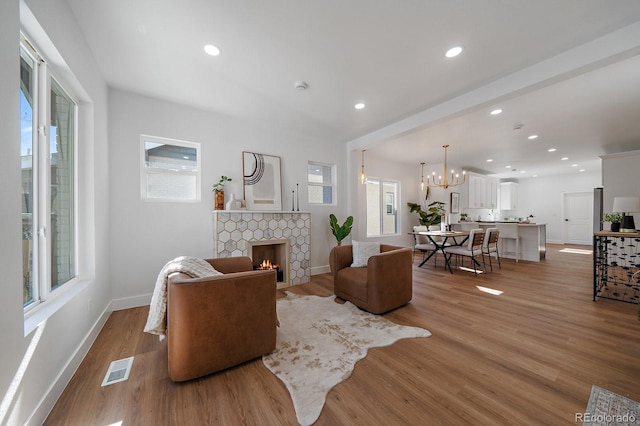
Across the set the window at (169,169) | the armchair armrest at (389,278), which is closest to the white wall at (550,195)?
the armchair armrest at (389,278)

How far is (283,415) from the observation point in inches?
55.0

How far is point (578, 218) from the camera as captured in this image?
866 centimetres

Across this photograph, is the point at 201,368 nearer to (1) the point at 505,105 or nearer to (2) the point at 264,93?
(2) the point at 264,93

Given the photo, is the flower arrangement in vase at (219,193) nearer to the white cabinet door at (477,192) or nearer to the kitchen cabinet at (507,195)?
the white cabinet door at (477,192)

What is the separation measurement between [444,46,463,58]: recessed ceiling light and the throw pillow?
232 cm

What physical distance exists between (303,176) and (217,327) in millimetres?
3243

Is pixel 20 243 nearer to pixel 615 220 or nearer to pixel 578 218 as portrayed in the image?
pixel 615 220

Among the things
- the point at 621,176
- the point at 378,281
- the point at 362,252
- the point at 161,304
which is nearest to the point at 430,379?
the point at 378,281

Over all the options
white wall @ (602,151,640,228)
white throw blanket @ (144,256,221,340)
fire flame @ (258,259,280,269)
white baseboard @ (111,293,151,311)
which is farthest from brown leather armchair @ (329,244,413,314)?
white wall @ (602,151,640,228)

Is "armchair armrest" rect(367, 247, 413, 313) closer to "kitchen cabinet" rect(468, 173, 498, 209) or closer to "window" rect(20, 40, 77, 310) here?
"window" rect(20, 40, 77, 310)

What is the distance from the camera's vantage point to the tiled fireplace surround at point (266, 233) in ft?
11.5

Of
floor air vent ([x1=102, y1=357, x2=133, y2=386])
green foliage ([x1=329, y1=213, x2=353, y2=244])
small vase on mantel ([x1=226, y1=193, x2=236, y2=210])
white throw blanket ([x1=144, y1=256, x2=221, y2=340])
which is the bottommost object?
floor air vent ([x1=102, y1=357, x2=133, y2=386])

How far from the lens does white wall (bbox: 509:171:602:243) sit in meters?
8.53

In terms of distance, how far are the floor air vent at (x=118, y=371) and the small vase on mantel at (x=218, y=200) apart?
6.74ft
